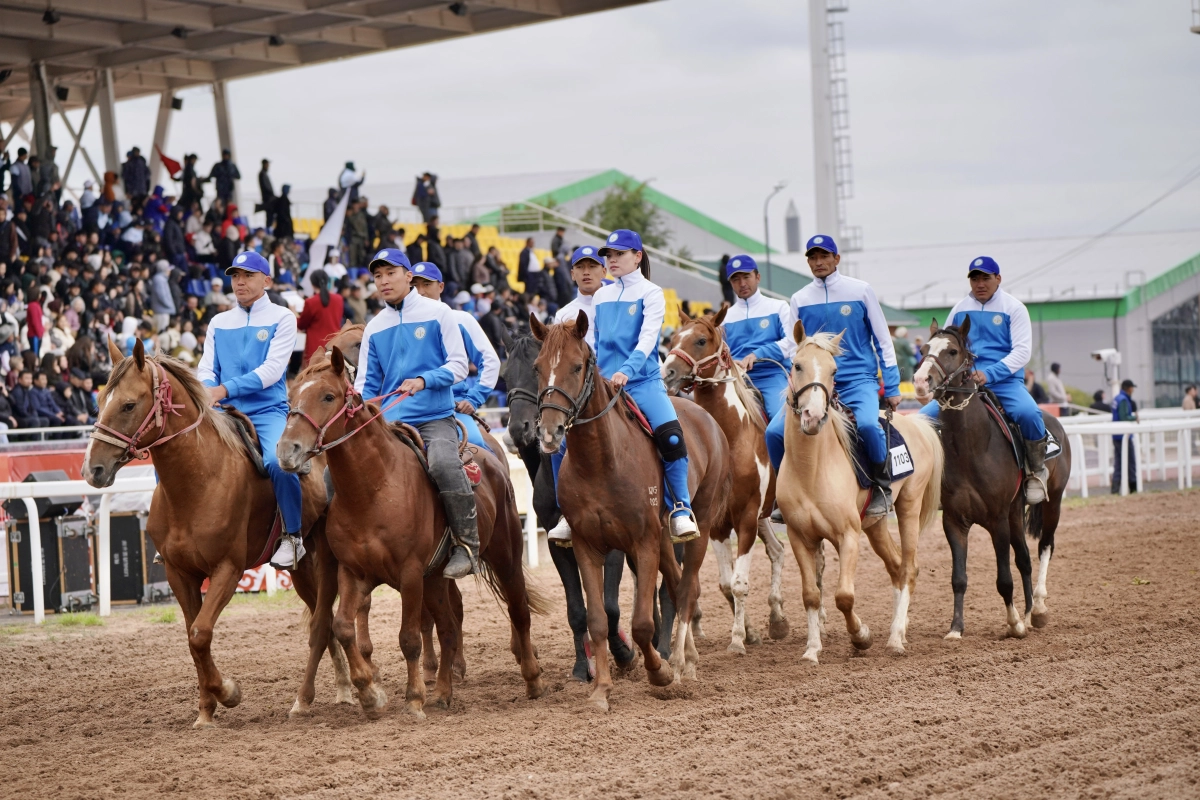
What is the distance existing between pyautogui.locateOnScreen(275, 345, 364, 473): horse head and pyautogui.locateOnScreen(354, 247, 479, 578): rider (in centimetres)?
65

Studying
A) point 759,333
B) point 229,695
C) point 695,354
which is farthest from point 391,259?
point 759,333

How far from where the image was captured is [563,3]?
24.6m

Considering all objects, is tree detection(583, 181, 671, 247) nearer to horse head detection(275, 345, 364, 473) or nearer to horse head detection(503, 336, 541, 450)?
horse head detection(503, 336, 541, 450)

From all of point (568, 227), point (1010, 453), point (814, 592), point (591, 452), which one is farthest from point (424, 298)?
point (568, 227)

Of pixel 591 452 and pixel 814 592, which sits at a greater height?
pixel 591 452

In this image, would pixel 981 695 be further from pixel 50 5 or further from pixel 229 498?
pixel 50 5

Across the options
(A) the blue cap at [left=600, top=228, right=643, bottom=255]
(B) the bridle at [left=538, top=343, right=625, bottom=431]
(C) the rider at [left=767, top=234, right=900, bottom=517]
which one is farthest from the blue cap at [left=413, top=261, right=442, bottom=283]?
(C) the rider at [left=767, top=234, right=900, bottom=517]

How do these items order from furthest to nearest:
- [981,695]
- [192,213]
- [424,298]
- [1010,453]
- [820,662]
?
[192,213], [1010,453], [820,662], [424,298], [981,695]

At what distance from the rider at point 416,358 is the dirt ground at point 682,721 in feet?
4.75

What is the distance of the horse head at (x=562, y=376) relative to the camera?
704cm

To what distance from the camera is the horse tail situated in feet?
32.6

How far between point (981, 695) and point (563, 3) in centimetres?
1988

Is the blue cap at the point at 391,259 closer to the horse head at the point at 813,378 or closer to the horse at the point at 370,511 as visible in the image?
the horse at the point at 370,511

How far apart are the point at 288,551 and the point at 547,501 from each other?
5.36 ft
